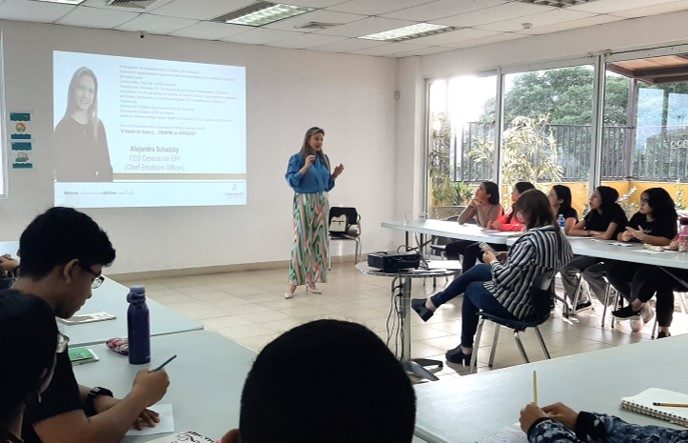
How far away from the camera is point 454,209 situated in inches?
356

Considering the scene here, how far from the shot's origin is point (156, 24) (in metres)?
7.04

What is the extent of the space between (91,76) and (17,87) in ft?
2.43

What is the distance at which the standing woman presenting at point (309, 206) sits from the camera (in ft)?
22.0

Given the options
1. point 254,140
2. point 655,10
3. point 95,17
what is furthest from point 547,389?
point 254,140

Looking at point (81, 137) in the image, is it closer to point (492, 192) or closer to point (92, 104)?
point (92, 104)

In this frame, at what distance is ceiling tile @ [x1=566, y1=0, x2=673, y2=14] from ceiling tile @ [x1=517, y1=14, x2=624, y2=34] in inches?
10.5

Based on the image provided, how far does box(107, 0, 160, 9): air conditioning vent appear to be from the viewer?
6094mm

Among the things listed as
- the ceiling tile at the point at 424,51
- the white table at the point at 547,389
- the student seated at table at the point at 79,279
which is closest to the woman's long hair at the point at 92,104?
the ceiling tile at the point at 424,51

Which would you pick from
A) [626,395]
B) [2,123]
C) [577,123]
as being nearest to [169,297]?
[2,123]

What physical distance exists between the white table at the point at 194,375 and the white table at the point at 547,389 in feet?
1.67

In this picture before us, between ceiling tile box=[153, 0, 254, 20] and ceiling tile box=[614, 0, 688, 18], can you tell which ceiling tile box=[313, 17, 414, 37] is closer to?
ceiling tile box=[153, 0, 254, 20]

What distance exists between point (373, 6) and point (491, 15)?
1.20m

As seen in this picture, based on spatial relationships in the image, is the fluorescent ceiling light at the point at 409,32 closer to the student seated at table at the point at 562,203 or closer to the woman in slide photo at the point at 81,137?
the student seated at table at the point at 562,203

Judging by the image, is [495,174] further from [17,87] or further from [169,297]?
[17,87]
